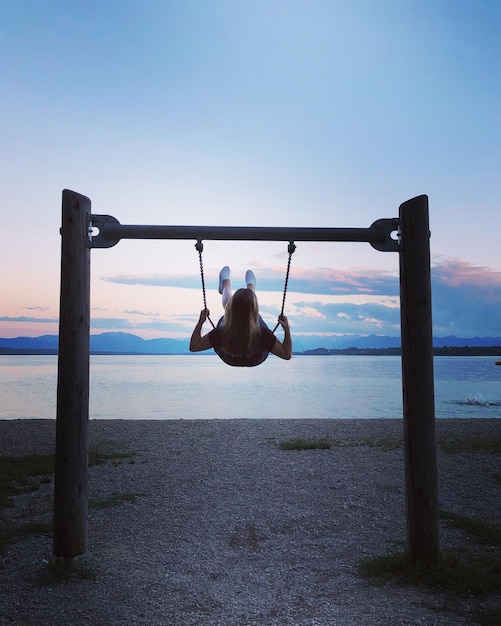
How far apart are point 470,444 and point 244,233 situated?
25.2 ft

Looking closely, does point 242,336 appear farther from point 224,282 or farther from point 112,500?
point 112,500

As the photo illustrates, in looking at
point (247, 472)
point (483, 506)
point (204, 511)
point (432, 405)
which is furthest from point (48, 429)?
point (432, 405)

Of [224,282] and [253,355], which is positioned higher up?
[224,282]

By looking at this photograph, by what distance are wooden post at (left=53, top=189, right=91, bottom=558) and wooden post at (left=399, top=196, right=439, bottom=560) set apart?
8.45 ft

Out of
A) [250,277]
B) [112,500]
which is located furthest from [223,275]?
[112,500]

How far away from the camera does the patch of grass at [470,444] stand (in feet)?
31.8

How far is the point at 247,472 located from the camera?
785cm

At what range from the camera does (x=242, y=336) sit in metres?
5.03

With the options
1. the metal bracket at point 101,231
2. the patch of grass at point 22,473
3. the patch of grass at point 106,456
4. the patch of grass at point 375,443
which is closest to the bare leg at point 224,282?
the metal bracket at point 101,231

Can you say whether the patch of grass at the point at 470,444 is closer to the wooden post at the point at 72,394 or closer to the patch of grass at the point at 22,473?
the patch of grass at the point at 22,473

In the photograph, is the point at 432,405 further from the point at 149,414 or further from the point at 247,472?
the point at 149,414

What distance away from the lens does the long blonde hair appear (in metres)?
4.98

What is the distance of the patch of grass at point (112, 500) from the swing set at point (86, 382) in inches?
73.6

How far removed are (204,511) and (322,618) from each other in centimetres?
264
